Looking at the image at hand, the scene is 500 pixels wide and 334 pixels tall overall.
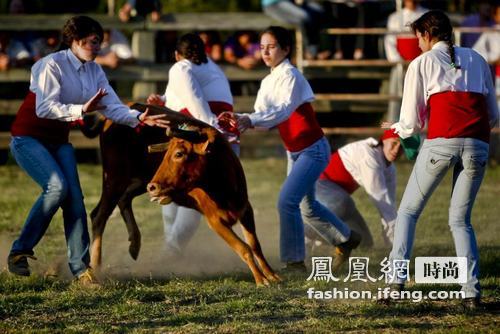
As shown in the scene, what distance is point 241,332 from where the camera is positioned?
6.77 meters

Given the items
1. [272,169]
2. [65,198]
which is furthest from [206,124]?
[272,169]

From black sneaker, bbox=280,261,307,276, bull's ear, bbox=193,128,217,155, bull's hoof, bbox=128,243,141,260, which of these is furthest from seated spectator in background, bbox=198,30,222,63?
bull's ear, bbox=193,128,217,155

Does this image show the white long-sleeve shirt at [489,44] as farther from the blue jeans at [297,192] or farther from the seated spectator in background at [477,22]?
the blue jeans at [297,192]

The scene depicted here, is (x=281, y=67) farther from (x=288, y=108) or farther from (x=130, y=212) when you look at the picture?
(x=130, y=212)

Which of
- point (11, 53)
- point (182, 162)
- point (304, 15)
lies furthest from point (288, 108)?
point (11, 53)

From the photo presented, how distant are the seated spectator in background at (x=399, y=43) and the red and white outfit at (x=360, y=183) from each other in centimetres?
628

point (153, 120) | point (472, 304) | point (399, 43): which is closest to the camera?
point (472, 304)

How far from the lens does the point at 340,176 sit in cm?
1056

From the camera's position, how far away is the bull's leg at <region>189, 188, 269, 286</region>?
840 centimetres

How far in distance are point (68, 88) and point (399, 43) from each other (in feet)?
30.0

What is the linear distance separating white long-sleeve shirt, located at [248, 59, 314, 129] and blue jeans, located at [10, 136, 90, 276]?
1.46 meters

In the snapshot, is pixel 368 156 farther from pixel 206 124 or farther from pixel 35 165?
pixel 35 165

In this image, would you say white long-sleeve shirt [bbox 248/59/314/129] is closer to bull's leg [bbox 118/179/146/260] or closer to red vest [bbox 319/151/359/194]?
bull's leg [bbox 118/179/146/260]

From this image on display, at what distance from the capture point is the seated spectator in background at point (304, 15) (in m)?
16.7
